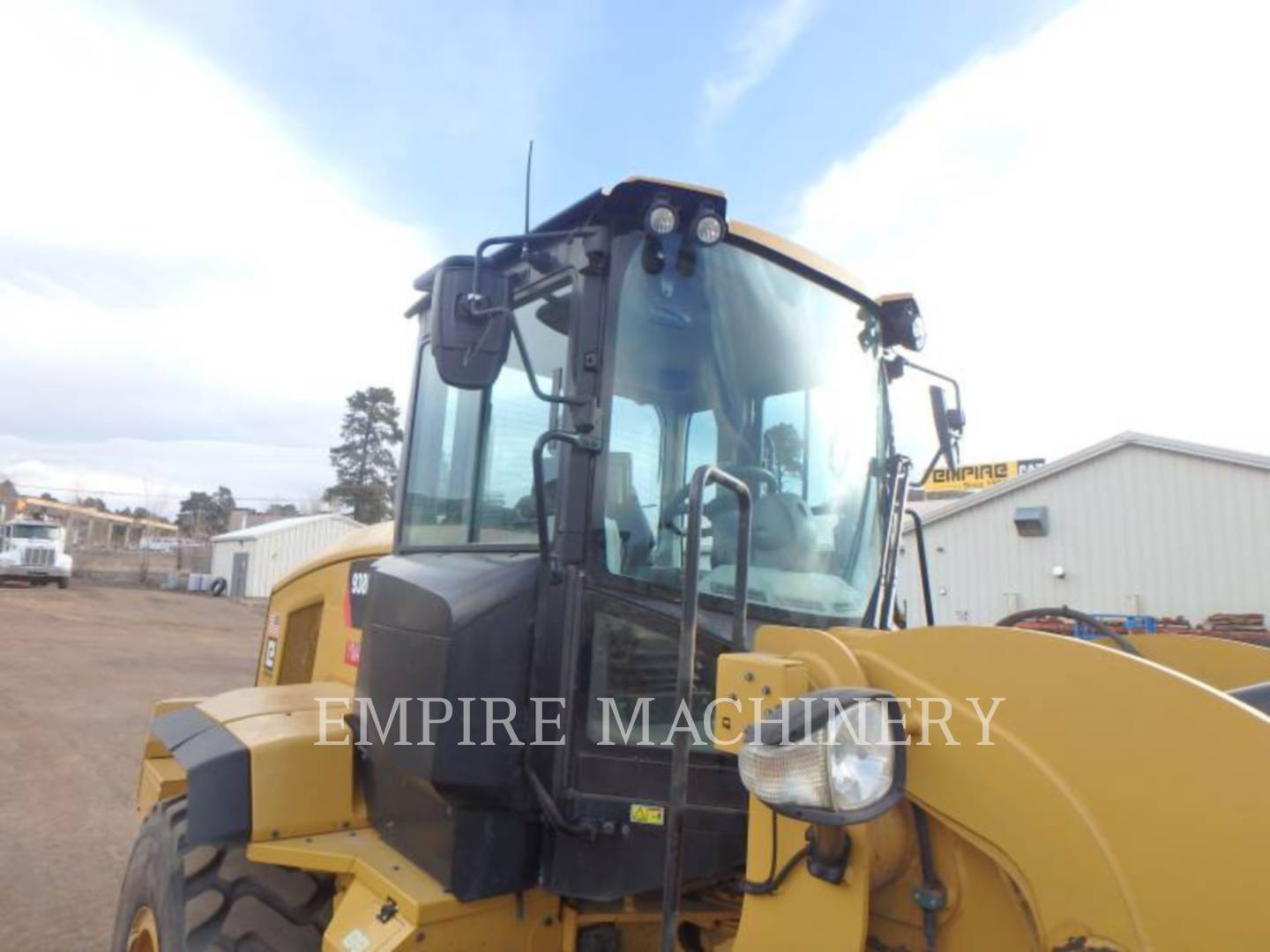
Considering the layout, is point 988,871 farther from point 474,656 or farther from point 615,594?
point 474,656

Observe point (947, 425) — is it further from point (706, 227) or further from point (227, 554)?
point (227, 554)

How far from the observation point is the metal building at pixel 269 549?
33.6m

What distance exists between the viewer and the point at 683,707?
1704 mm

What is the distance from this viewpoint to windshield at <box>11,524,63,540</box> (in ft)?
100

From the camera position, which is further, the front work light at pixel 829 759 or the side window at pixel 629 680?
the side window at pixel 629 680

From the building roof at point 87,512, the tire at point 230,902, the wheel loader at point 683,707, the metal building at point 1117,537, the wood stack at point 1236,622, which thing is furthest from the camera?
the building roof at point 87,512

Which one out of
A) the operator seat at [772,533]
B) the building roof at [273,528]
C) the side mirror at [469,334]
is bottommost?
the operator seat at [772,533]

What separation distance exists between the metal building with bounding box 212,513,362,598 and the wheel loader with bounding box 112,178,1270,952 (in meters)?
32.4

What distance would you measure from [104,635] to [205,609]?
8.74 m

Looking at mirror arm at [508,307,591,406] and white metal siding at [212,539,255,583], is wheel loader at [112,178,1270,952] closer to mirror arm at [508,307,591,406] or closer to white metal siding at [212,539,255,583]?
mirror arm at [508,307,591,406]

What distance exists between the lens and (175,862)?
2793 millimetres

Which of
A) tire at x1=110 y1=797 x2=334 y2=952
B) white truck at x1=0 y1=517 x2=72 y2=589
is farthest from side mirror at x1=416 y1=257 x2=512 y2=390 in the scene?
white truck at x1=0 y1=517 x2=72 y2=589

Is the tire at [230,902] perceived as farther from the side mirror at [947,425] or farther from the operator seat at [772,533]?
the side mirror at [947,425]

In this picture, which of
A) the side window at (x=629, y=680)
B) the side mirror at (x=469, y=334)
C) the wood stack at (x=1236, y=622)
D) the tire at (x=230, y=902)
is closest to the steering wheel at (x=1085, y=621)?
the side window at (x=629, y=680)
